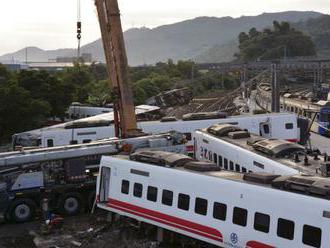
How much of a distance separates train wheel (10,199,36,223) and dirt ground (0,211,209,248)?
0.30 m

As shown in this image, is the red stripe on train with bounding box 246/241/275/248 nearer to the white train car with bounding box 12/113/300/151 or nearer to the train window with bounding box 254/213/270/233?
the train window with bounding box 254/213/270/233

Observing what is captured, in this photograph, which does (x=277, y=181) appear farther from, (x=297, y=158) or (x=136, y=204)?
(x=136, y=204)

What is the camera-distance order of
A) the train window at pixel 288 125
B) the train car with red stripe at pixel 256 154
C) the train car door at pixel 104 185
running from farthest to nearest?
the train window at pixel 288 125
the train car door at pixel 104 185
the train car with red stripe at pixel 256 154

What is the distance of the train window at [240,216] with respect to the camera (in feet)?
45.5

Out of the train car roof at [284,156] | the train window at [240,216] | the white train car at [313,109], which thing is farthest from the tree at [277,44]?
the train window at [240,216]

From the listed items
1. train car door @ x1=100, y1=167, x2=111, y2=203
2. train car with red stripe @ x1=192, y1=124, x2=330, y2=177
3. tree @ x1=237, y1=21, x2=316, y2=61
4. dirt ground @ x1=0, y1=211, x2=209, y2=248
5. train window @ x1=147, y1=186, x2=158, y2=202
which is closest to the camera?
train car with red stripe @ x1=192, y1=124, x2=330, y2=177

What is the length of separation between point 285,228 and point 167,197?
15.1 ft

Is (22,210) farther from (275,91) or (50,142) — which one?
(275,91)

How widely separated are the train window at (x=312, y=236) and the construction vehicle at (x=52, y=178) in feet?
36.8

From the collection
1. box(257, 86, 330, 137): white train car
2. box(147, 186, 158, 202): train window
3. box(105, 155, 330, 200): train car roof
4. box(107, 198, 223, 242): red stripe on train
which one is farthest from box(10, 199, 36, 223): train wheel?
box(257, 86, 330, 137): white train car

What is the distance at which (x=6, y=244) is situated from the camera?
18.5m

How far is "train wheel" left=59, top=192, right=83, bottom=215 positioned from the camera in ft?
71.1

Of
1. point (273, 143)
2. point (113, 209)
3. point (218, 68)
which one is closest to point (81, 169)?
point (113, 209)

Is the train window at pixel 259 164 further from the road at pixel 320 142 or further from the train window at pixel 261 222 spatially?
the road at pixel 320 142
